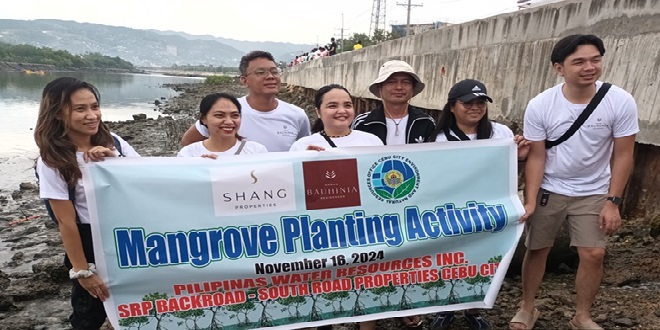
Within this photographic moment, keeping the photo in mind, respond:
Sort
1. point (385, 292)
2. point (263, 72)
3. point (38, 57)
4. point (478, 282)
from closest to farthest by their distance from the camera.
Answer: point (385, 292) < point (478, 282) < point (263, 72) < point (38, 57)

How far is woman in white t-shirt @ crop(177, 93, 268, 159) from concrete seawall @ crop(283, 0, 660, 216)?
14.6ft

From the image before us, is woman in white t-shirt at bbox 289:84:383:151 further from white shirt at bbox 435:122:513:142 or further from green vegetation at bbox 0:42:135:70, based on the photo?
green vegetation at bbox 0:42:135:70

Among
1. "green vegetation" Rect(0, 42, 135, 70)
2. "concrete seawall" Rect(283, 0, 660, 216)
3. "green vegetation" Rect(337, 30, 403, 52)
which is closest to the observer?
"concrete seawall" Rect(283, 0, 660, 216)

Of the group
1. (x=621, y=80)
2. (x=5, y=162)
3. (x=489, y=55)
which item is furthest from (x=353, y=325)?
(x=5, y=162)

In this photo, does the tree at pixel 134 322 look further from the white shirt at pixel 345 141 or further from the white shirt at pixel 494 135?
the white shirt at pixel 494 135

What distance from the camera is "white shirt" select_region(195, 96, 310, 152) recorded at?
4.02 meters

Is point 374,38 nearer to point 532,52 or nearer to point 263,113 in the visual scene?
point 532,52

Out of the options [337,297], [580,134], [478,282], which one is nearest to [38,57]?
[337,297]

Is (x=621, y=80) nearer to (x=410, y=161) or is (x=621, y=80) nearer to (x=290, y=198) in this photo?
(x=410, y=161)

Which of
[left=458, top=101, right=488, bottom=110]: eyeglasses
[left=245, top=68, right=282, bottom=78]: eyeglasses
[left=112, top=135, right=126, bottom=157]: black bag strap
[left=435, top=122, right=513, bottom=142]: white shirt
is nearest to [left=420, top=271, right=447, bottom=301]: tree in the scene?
[left=435, top=122, right=513, bottom=142]: white shirt

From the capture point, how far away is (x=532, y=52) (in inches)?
299

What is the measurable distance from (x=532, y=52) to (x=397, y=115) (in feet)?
15.8

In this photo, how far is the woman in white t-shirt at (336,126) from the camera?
3.41 meters

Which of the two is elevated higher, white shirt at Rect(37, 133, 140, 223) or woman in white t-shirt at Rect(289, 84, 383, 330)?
woman in white t-shirt at Rect(289, 84, 383, 330)
